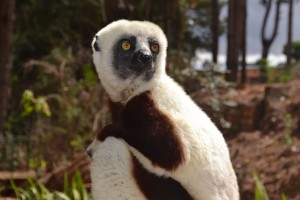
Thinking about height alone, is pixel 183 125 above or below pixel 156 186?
above

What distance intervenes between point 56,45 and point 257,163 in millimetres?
11449

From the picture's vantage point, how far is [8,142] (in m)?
10.7

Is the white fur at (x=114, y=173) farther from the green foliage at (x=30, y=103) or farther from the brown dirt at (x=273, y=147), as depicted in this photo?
the green foliage at (x=30, y=103)

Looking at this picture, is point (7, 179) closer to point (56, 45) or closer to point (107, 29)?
point (107, 29)

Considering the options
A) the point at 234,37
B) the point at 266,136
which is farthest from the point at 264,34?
the point at 266,136

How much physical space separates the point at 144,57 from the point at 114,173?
75cm

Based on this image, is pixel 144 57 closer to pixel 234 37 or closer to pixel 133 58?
pixel 133 58

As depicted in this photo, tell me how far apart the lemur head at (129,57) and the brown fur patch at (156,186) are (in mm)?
496

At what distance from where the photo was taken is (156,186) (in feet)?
10.6


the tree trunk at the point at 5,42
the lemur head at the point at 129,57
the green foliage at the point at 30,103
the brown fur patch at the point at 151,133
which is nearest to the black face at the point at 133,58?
the lemur head at the point at 129,57

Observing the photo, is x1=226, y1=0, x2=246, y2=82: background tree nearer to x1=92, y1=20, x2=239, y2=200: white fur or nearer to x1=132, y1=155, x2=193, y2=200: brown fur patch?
x1=92, y1=20, x2=239, y2=200: white fur

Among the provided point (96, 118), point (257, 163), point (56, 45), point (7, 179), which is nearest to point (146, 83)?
point (257, 163)

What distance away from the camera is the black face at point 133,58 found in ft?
11.1

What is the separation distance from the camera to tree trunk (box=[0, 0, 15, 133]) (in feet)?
35.1
